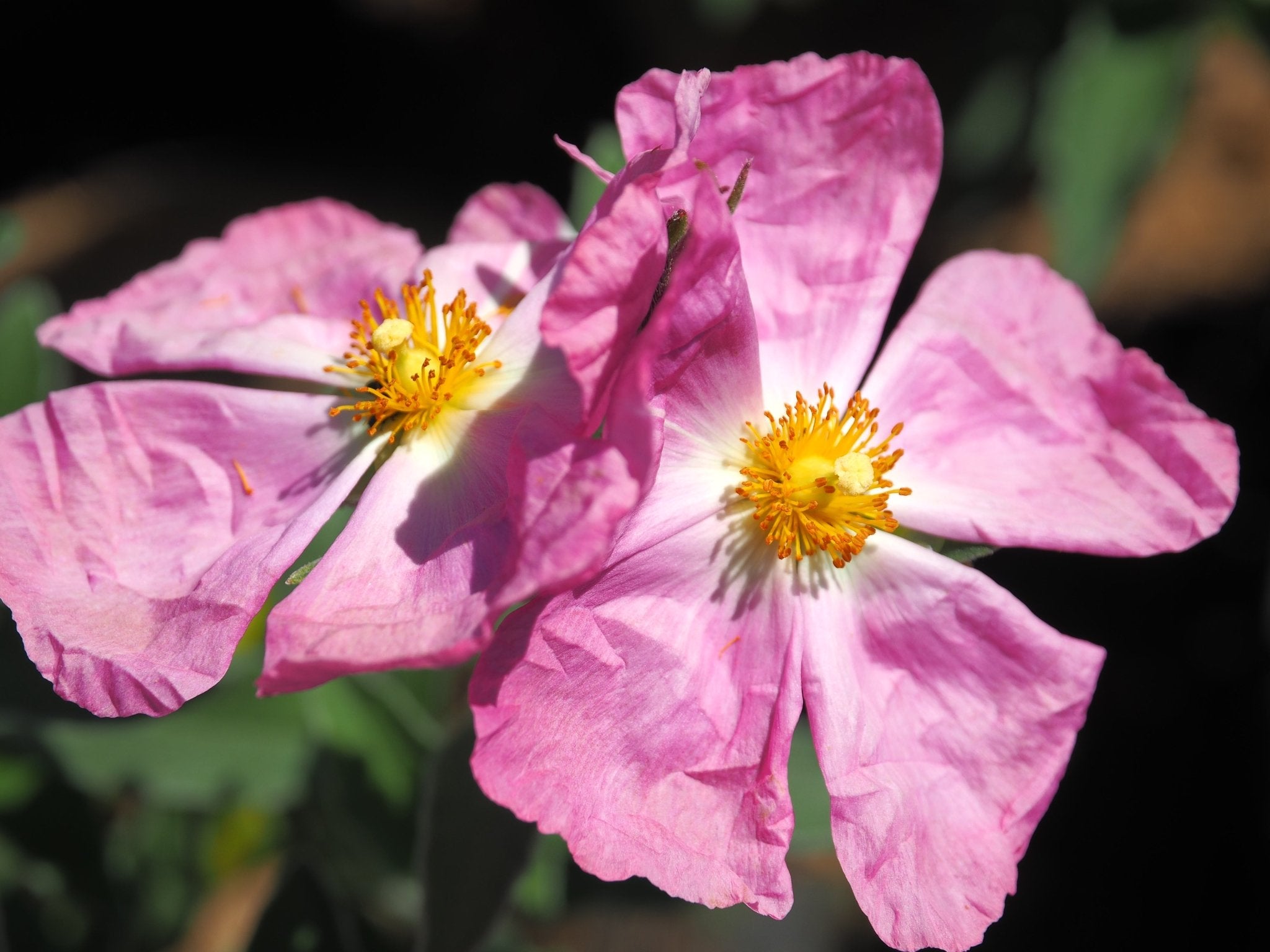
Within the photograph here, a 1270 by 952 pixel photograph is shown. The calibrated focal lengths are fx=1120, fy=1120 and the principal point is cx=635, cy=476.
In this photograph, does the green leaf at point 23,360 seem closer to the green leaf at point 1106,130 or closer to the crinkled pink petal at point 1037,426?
the crinkled pink petal at point 1037,426

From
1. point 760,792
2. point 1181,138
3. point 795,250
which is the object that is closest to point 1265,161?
point 1181,138

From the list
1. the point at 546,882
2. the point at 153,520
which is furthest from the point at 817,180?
the point at 546,882

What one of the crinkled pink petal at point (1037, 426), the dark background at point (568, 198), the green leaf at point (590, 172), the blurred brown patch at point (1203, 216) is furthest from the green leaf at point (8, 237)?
the blurred brown patch at point (1203, 216)

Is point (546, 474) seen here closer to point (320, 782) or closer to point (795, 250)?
point (795, 250)

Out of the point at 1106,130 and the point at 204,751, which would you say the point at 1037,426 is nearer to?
the point at 1106,130

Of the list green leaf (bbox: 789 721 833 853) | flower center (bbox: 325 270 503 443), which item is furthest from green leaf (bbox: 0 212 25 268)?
green leaf (bbox: 789 721 833 853)
